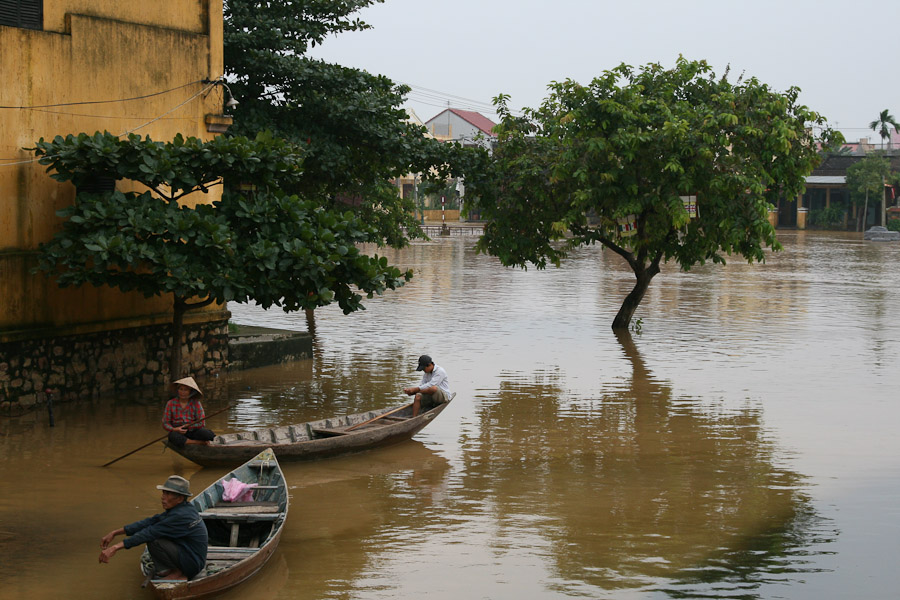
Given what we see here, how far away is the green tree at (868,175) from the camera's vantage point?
263 feet

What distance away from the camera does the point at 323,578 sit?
9.38 meters

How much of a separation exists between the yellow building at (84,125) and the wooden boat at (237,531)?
5969 millimetres

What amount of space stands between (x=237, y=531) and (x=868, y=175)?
79603 mm

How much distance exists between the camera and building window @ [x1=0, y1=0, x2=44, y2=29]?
49.2 ft

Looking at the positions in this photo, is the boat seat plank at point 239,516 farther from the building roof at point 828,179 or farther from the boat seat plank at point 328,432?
the building roof at point 828,179

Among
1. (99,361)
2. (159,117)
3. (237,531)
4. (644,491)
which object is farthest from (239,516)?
(159,117)

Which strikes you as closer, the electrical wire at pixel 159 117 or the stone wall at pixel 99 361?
the electrical wire at pixel 159 117

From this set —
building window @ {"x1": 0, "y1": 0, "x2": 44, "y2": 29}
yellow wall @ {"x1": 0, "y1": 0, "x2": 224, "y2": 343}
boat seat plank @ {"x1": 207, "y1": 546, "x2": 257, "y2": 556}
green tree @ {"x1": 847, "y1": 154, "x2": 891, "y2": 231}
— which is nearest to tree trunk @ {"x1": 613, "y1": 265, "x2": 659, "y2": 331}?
yellow wall @ {"x1": 0, "y1": 0, "x2": 224, "y2": 343}

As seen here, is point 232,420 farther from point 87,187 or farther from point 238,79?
point 238,79

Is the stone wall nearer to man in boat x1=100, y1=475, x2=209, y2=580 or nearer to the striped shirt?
the striped shirt

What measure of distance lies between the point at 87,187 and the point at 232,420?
416 cm

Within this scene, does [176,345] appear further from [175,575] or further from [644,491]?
[175,575]

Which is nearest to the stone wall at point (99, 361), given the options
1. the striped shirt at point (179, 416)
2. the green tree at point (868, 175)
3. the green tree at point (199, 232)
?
the green tree at point (199, 232)

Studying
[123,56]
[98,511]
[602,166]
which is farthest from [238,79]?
[98,511]
